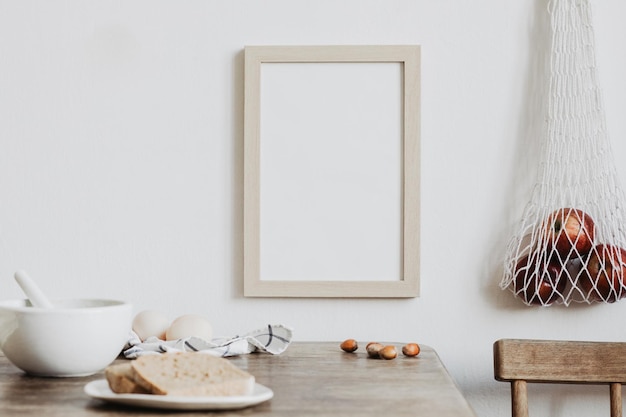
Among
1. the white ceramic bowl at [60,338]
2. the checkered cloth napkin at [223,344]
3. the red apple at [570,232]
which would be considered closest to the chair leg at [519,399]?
the red apple at [570,232]

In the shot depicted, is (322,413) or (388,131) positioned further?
(388,131)

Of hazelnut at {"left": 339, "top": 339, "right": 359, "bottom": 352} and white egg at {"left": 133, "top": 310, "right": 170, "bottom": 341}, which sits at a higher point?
white egg at {"left": 133, "top": 310, "right": 170, "bottom": 341}

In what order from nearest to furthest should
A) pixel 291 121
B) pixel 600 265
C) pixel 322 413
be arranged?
pixel 322 413, pixel 600 265, pixel 291 121

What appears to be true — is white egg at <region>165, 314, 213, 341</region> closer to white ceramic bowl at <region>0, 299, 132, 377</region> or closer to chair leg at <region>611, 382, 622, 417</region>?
white ceramic bowl at <region>0, 299, 132, 377</region>

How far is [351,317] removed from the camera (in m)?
1.52

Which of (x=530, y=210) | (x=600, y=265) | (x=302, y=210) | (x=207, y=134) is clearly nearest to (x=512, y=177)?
(x=530, y=210)

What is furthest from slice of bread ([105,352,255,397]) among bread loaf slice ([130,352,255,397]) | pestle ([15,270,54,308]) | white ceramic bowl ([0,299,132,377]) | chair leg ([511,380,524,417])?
chair leg ([511,380,524,417])

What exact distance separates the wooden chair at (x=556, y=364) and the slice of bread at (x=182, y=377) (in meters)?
0.55

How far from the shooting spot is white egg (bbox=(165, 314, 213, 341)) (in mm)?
1338

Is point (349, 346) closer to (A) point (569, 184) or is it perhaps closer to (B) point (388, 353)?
(B) point (388, 353)

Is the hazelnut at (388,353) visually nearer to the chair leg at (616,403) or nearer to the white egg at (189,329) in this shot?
the white egg at (189,329)

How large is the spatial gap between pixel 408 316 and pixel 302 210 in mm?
269

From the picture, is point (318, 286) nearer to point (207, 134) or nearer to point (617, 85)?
point (207, 134)

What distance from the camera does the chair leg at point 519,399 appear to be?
1386 millimetres
